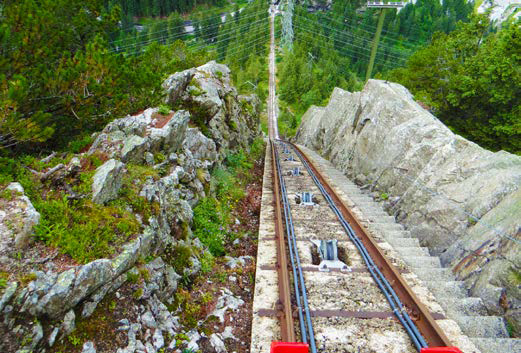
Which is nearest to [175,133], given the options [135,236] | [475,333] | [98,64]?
[98,64]

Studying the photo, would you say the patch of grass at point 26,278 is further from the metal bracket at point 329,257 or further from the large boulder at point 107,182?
the metal bracket at point 329,257

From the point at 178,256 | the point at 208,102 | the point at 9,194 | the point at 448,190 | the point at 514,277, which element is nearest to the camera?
the point at 9,194

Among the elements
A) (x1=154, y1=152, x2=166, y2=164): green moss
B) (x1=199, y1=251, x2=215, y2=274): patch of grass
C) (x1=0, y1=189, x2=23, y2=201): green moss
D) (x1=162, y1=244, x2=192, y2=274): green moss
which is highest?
(x1=0, y1=189, x2=23, y2=201): green moss

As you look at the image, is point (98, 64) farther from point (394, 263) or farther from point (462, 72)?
point (462, 72)

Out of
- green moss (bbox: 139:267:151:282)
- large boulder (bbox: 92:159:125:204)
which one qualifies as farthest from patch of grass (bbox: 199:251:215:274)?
large boulder (bbox: 92:159:125:204)

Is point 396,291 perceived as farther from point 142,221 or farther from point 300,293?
point 142,221

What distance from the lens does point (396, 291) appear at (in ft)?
21.2

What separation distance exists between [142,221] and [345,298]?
4.45 meters

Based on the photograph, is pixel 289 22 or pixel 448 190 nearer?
pixel 448 190

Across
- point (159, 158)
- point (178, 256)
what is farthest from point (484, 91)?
point (178, 256)

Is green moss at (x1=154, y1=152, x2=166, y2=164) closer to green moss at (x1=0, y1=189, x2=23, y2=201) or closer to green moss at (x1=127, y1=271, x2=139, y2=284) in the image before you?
green moss at (x1=0, y1=189, x2=23, y2=201)

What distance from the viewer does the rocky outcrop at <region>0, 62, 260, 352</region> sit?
13.1 ft

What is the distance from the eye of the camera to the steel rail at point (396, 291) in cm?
524

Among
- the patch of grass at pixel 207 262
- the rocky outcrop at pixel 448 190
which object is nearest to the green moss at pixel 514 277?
the rocky outcrop at pixel 448 190
